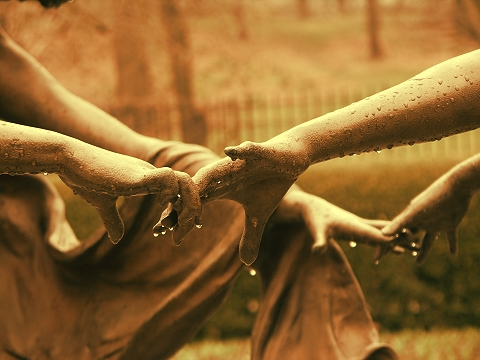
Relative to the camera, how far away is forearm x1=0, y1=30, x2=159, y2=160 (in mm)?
2684

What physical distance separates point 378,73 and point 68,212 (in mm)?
9242

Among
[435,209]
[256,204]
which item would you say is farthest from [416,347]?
[256,204]

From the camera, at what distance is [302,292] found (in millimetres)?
2568

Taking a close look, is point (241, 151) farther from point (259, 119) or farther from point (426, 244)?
point (259, 119)

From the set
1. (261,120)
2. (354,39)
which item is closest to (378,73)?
(354,39)

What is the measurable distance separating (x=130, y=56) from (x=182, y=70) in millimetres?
982

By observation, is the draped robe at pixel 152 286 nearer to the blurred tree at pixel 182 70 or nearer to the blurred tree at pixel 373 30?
the blurred tree at pixel 182 70

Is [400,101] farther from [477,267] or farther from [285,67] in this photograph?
[285,67]

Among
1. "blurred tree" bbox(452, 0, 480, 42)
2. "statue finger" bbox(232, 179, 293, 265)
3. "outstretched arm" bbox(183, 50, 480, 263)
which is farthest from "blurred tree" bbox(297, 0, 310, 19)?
"statue finger" bbox(232, 179, 293, 265)

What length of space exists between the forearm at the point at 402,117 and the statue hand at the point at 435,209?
0.51 meters

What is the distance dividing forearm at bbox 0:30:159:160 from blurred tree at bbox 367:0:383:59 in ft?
43.9

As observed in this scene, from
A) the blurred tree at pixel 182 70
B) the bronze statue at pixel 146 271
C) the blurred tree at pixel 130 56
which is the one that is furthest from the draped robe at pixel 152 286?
the blurred tree at pixel 182 70

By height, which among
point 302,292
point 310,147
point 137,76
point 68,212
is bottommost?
point 137,76

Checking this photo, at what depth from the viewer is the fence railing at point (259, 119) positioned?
1123cm
